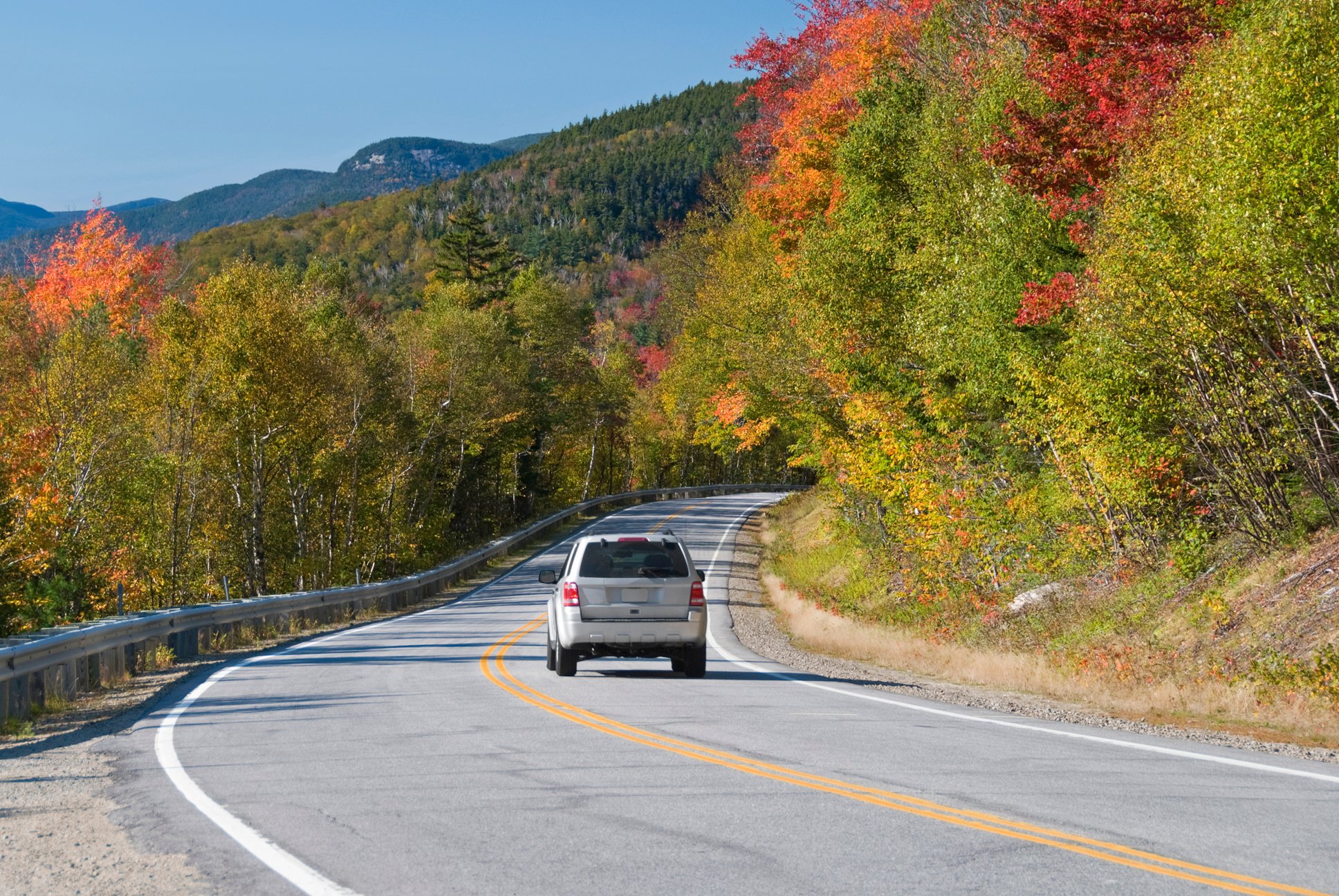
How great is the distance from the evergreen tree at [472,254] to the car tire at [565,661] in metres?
58.5

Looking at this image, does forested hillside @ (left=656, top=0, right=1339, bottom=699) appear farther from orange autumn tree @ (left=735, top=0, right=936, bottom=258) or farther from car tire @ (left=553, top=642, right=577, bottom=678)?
A: car tire @ (left=553, top=642, right=577, bottom=678)

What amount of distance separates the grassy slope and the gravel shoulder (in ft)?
1.16

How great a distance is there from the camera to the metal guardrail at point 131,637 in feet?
39.2

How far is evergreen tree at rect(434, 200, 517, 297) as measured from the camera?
72.9 m

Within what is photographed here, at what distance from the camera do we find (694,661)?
51.5ft

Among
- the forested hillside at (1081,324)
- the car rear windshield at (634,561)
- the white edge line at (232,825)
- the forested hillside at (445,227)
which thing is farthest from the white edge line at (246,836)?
the forested hillside at (445,227)

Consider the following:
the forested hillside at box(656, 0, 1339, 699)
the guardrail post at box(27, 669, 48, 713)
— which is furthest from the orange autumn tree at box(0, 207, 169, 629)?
the forested hillside at box(656, 0, 1339, 699)

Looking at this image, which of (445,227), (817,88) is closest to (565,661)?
(817,88)

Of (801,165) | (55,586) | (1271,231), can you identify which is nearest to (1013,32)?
(1271,231)

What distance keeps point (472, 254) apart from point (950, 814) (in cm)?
6961

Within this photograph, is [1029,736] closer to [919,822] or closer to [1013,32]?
[919,822]

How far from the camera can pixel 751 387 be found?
4022 centimetres

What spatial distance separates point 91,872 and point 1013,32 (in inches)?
908

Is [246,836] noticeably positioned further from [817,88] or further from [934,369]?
[817,88]
